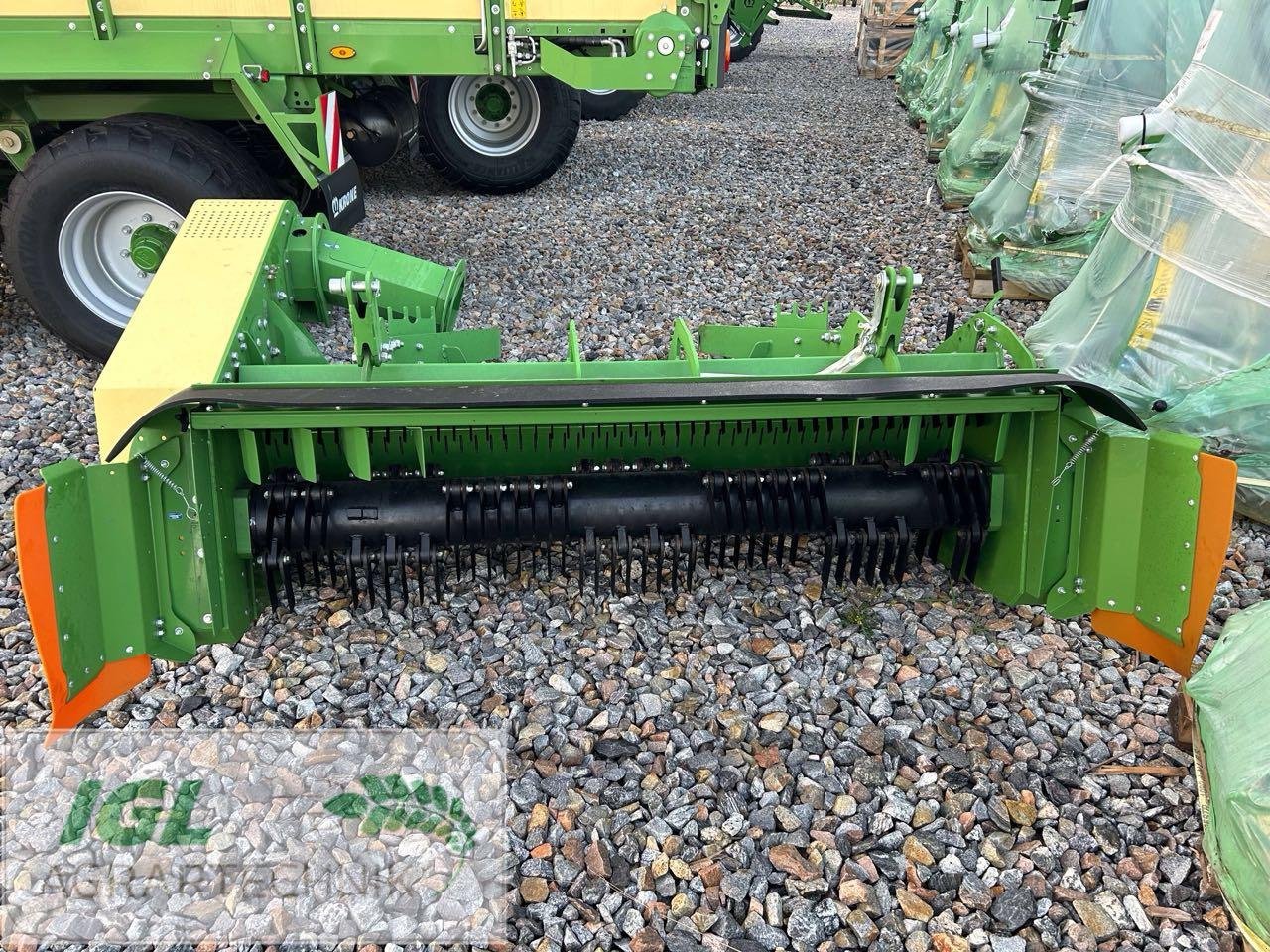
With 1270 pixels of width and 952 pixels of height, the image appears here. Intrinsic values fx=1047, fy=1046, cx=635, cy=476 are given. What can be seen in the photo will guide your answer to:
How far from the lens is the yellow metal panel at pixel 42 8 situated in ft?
16.3

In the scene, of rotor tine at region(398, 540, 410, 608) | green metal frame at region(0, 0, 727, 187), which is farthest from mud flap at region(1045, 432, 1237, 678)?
green metal frame at region(0, 0, 727, 187)

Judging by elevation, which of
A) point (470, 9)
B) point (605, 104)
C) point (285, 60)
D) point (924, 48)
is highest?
point (470, 9)

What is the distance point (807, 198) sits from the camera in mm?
8508

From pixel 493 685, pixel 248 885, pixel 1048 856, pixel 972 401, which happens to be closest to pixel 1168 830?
pixel 1048 856

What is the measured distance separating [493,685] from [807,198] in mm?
6404

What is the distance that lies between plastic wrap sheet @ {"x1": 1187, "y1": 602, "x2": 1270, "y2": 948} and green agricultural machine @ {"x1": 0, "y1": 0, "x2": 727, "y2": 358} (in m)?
4.48

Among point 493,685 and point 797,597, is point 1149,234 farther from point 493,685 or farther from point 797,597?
point 493,685

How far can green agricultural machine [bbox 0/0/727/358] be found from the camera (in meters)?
4.95

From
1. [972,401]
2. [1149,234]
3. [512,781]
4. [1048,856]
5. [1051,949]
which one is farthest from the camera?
[1149,234]

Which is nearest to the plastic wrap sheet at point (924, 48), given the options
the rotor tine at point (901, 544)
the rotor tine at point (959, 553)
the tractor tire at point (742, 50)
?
the tractor tire at point (742, 50)

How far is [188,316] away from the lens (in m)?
3.24

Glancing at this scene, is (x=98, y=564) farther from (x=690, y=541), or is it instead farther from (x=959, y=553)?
(x=959, y=553)

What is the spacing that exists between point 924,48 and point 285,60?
982 cm
